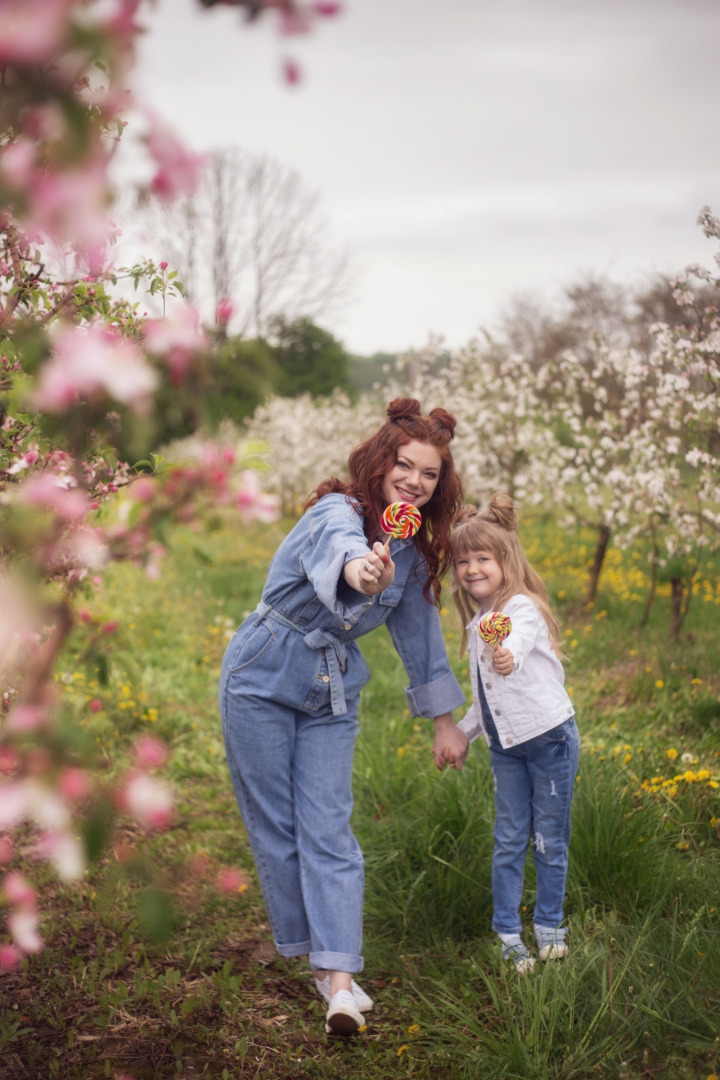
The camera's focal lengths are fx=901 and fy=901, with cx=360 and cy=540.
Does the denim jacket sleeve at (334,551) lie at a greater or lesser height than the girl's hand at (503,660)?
greater

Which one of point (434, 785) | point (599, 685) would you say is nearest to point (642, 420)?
point (599, 685)

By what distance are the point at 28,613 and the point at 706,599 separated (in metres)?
6.93

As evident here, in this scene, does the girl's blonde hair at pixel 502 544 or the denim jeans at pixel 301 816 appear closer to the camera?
the denim jeans at pixel 301 816

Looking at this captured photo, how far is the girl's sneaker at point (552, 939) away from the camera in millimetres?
2650

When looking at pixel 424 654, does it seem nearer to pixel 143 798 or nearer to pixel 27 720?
pixel 143 798

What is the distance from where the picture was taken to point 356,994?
Result: 270 cm

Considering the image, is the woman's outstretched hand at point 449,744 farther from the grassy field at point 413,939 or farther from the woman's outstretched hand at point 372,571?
the woman's outstretched hand at point 372,571

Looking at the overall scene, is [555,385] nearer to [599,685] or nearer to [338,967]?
[599,685]

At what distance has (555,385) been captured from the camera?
8.30m

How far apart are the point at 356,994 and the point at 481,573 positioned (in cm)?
134

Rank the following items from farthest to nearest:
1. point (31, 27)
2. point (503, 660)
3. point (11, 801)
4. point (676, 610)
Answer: point (676, 610), point (503, 660), point (11, 801), point (31, 27)

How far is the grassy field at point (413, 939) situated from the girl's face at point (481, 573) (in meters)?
0.87

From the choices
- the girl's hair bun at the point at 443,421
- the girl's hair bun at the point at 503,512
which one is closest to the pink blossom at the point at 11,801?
the girl's hair bun at the point at 443,421

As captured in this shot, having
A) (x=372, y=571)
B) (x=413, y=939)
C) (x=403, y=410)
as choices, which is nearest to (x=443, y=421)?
(x=403, y=410)
